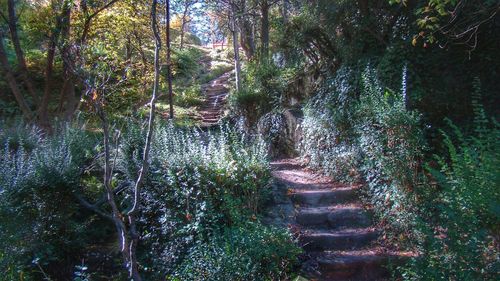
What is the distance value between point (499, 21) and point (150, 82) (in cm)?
848

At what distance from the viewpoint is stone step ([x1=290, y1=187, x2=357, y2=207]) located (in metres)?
6.15

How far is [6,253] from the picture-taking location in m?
3.85

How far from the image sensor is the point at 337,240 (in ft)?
17.0

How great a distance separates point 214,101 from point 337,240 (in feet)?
41.5

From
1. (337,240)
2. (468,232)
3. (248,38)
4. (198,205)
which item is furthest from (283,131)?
(248,38)

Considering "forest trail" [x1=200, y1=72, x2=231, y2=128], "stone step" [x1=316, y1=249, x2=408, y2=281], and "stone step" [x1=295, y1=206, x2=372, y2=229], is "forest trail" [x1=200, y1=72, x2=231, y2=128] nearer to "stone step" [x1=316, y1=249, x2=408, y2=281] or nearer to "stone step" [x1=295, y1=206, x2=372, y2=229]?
"stone step" [x1=295, y1=206, x2=372, y2=229]

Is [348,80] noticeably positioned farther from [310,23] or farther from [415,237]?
[415,237]

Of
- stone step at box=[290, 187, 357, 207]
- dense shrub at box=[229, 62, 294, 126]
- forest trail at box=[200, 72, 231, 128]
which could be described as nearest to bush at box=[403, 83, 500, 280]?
stone step at box=[290, 187, 357, 207]

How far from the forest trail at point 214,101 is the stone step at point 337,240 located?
8161 millimetres

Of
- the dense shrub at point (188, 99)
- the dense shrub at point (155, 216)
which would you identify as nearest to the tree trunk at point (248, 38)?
the dense shrub at point (188, 99)

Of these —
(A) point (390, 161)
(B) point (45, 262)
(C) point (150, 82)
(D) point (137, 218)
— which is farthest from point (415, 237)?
(C) point (150, 82)

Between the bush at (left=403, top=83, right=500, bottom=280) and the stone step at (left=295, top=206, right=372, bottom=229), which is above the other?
Result: the bush at (left=403, top=83, right=500, bottom=280)

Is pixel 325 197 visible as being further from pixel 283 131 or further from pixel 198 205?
→ pixel 283 131

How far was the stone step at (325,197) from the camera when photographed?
6152 millimetres
